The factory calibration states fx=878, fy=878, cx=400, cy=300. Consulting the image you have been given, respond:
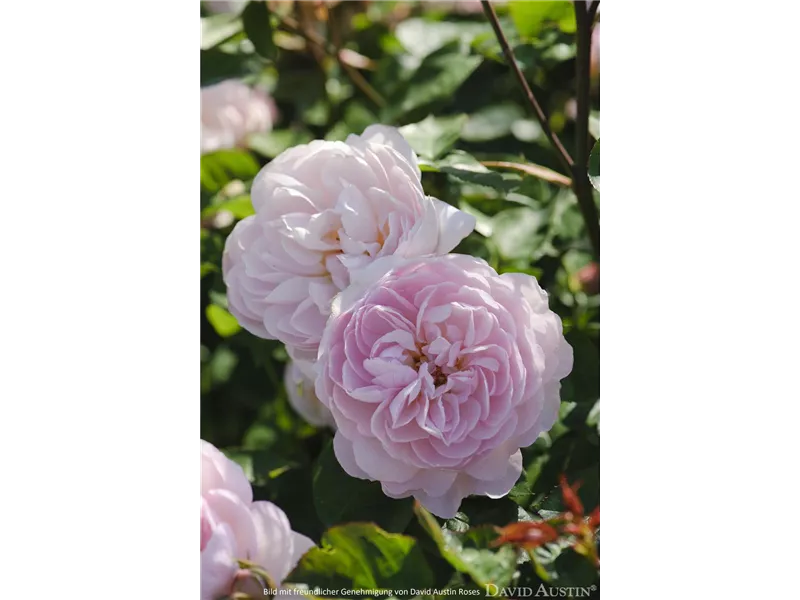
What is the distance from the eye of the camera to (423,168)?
2.40ft

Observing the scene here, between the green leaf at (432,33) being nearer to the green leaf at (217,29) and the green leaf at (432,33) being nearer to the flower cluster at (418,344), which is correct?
the green leaf at (217,29)

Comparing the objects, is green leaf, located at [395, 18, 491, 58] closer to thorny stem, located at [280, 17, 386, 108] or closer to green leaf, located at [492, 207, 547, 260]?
thorny stem, located at [280, 17, 386, 108]

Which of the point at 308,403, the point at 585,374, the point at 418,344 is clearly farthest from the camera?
the point at 308,403

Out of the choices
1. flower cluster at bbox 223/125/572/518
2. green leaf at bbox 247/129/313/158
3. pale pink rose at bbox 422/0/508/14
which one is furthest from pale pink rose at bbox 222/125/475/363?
pale pink rose at bbox 422/0/508/14

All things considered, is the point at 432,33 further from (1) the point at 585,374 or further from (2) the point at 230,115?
(1) the point at 585,374

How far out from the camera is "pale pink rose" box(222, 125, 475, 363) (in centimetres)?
64

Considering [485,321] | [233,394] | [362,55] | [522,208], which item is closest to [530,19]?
[522,208]

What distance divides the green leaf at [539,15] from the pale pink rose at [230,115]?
37 cm

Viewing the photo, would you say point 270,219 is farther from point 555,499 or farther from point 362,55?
point 362,55

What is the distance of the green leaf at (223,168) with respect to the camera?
3.12 ft

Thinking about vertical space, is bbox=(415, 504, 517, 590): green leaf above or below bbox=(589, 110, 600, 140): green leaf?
below

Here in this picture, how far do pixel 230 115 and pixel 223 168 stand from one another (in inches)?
7.0

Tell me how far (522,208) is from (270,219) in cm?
31

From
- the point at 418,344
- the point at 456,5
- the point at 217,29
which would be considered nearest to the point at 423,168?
the point at 418,344
